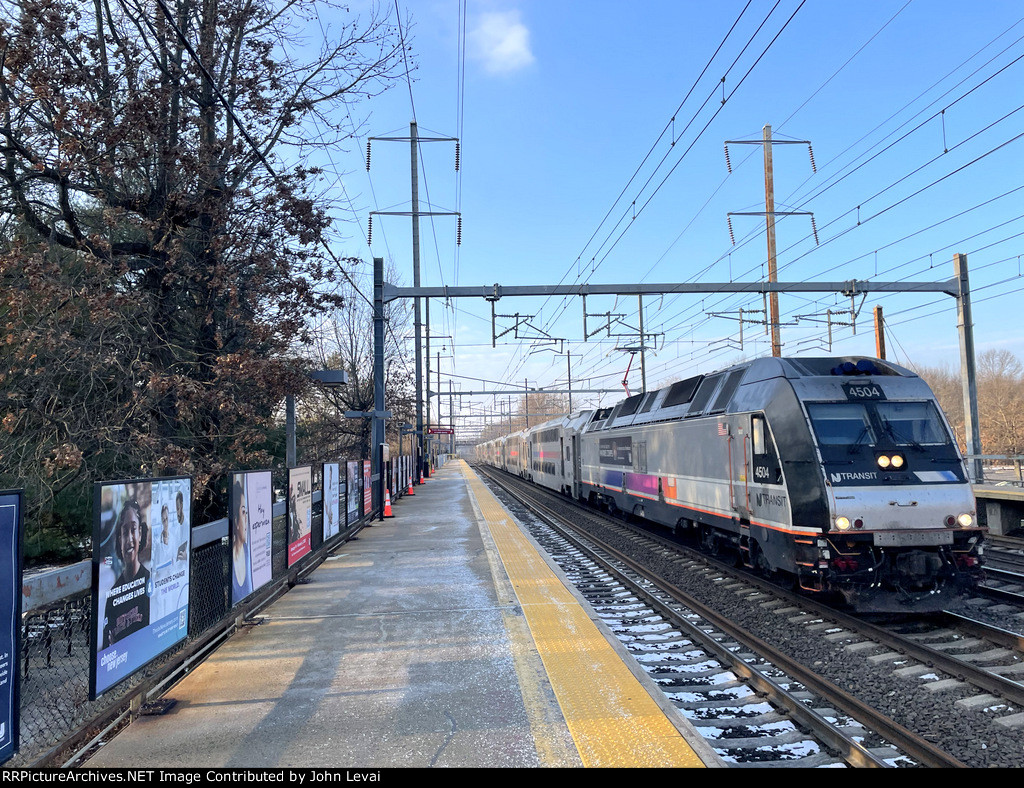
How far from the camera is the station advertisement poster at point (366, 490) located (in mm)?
15461

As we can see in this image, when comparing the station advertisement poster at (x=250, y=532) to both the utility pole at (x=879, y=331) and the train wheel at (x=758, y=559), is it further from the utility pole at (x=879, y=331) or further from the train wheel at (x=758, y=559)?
the utility pole at (x=879, y=331)

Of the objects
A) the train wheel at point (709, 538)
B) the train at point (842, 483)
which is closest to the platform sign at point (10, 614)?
the train at point (842, 483)

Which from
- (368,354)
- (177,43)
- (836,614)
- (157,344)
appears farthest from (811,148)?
(368,354)

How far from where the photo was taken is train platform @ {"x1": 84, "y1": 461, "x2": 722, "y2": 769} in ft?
12.9

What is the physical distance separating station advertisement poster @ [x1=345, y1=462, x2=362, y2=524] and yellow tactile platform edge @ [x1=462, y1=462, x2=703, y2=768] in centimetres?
580

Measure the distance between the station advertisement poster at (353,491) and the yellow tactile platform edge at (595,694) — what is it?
5798 millimetres

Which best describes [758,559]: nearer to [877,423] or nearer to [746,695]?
[877,423]

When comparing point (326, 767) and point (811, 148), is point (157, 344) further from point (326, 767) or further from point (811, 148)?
point (811, 148)

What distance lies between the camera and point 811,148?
1617 cm

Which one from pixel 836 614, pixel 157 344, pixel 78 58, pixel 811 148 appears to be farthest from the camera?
pixel 811 148

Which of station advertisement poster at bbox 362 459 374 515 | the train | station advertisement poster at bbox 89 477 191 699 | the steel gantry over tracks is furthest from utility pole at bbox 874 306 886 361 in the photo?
station advertisement poster at bbox 89 477 191 699

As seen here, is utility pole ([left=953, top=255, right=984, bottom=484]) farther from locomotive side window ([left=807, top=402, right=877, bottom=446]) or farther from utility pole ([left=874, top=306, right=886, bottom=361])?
locomotive side window ([left=807, top=402, right=877, bottom=446])

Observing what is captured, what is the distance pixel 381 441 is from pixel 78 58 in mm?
11719

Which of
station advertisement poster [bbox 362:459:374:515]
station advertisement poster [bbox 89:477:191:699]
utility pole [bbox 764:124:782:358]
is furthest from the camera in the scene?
utility pole [bbox 764:124:782:358]
